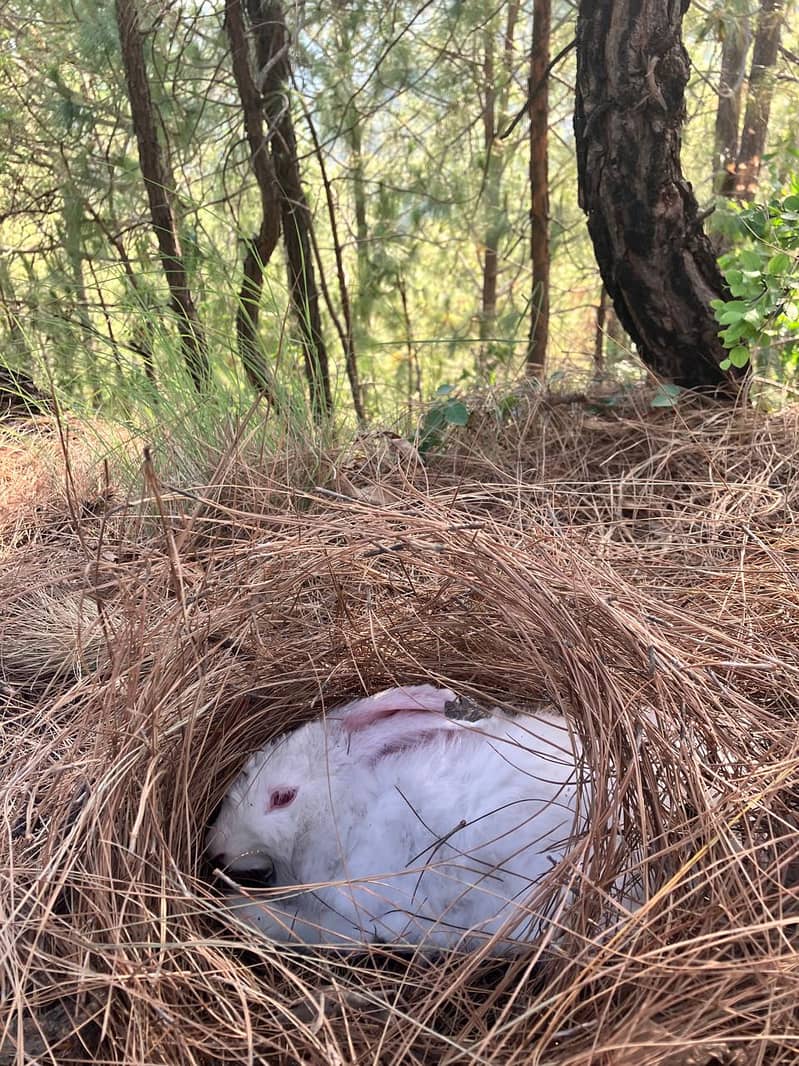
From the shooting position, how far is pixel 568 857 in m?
1.02

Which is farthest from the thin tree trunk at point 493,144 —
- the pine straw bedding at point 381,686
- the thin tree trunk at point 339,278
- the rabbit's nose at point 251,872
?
the rabbit's nose at point 251,872

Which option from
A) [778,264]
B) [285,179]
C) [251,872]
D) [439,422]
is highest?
[285,179]

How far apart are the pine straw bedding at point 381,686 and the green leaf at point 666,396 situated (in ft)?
1.79

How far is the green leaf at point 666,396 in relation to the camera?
238 cm

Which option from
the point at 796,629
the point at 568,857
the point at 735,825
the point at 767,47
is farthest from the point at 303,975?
the point at 767,47

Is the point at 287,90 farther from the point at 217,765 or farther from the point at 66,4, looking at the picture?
the point at 217,765

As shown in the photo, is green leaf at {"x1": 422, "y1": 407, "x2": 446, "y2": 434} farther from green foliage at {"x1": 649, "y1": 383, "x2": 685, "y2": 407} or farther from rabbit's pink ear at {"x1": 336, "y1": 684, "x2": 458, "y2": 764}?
rabbit's pink ear at {"x1": 336, "y1": 684, "x2": 458, "y2": 764}

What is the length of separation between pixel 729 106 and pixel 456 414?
4.24 m

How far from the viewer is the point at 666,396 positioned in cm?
242

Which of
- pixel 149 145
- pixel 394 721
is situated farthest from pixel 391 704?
pixel 149 145

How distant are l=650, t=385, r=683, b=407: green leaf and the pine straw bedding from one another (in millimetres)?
545

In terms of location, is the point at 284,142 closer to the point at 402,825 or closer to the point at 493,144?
the point at 493,144

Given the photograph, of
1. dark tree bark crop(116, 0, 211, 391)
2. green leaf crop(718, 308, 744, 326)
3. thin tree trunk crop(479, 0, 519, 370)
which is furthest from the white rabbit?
thin tree trunk crop(479, 0, 519, 370)

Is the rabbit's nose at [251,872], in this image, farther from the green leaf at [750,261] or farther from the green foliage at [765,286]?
the green leaf at [750,261]
